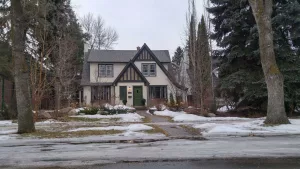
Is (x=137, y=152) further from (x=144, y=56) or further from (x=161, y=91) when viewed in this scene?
(x=144, y=56)

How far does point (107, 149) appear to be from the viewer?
916 cm

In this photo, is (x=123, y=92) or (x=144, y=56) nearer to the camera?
(x=123, y=92)

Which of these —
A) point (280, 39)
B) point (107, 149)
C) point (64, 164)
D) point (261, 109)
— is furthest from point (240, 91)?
point (64, 164)

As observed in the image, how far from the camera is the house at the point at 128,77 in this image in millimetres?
35438

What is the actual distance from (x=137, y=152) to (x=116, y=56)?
30.8 m

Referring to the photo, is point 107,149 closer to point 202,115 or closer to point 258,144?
point 258,144

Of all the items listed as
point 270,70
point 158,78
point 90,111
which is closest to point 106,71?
point 158,78

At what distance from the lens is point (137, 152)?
28.0 ft

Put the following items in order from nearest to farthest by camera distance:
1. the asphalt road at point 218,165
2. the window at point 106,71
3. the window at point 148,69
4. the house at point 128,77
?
the asphalt road at point 218,165, the house at point 128,77, the window at point 106,71, the window at point 148,69

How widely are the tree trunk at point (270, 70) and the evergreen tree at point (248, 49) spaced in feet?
17.3

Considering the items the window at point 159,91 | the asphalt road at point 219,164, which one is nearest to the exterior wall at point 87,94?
the window at point 159,91

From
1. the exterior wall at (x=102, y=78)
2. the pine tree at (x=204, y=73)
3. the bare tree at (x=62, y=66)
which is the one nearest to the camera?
the pine tree at (x=204, y=73)

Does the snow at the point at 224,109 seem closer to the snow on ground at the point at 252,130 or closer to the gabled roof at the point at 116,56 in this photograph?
the snow on ground at the point at 252,130

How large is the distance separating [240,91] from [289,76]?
326cm
